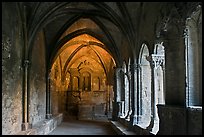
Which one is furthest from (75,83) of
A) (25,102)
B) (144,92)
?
(25,102)

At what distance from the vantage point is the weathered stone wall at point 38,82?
13.1 m

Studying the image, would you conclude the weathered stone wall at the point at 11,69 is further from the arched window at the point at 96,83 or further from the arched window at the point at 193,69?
the arched window at the point at 96,83

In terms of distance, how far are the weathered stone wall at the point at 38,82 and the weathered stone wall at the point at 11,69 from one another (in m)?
1.28

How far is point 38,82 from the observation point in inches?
581

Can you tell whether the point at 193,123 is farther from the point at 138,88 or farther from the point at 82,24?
the point at 82,24

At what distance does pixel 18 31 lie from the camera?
36.0 ft

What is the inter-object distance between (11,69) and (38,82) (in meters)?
4.77

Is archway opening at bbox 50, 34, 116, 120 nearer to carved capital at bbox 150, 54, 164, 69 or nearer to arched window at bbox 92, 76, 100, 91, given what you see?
arched window at bbox 92, 76, 100, 91

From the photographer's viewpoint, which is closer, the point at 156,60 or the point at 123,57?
the point at 156,60

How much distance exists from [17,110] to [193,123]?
6448 mm

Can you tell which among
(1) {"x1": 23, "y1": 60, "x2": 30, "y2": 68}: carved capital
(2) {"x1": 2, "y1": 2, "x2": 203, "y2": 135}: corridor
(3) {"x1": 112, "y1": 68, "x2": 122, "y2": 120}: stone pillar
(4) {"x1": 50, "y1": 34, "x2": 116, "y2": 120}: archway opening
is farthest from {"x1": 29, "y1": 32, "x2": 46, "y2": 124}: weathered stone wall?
(4) {"x1": 50, "y1": 34, "x2": 116, "y2": 120}: archway opening

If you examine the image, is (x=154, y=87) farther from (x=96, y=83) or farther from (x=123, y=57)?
(x=96, y=83)

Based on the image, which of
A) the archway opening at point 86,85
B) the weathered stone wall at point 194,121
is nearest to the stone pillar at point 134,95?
the weathered stone wall at point 194,121

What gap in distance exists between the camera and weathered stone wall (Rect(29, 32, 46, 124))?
1305 cm
